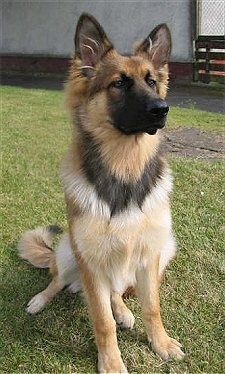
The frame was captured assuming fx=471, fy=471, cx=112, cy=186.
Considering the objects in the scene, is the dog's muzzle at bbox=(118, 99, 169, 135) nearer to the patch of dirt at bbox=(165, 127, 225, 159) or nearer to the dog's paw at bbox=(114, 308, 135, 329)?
the dog's paw at bbox=(114, 308, 135, 329)

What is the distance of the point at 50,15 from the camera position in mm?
16453

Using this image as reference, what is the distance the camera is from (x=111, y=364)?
8.57ft

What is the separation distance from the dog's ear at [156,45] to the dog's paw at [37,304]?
1693 mm

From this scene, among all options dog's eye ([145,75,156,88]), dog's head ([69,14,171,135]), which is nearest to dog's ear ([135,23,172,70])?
dog's head ([69,14,171,135])

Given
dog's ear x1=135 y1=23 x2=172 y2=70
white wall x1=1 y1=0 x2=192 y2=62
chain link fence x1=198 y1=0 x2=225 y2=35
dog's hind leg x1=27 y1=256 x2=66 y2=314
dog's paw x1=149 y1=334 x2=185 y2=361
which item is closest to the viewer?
dog's paw x1=149 y1=334 x2=185 y2=361

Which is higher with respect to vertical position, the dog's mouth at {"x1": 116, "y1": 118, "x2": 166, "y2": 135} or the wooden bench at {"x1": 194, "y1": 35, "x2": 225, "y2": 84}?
the dog's mouth at {"x1": 116, "y1": 118, "x2": 166, "y2": 135}

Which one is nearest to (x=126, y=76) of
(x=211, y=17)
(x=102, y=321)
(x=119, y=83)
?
(x=119, y=83)

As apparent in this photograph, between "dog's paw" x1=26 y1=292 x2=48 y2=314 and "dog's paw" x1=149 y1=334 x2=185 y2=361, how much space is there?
0.80 meters

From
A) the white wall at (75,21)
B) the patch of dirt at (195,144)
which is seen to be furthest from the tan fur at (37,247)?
the white wall at (75,21)

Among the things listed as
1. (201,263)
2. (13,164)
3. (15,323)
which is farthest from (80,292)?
(13,164)

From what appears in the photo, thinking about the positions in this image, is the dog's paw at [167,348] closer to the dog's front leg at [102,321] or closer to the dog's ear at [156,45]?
the dog's front leg at [102,321]

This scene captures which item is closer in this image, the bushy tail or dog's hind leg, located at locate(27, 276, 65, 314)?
dog's hind leg, located at locate(27, 276, 65, 314)

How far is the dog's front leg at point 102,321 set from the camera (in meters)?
2.63

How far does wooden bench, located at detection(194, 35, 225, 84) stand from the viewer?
12016 mm
